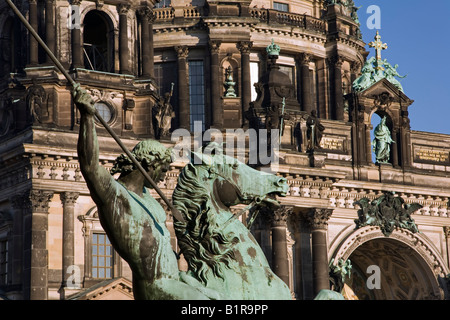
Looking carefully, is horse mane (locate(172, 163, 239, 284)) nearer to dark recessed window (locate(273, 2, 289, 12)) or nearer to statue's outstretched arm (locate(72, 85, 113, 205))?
statue's outstretched arm (locate(72, 85, 113, 205))

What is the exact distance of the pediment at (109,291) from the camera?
141 feet

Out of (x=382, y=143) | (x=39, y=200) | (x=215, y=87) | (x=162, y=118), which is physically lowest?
(x=39, y=200)

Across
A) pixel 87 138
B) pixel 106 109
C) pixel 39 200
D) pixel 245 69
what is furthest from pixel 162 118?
pixel 87 138

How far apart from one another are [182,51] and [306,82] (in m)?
6.71

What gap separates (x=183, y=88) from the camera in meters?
59.8

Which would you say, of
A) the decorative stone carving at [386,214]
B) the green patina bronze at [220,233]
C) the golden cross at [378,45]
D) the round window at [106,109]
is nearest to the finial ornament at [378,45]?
the golden cross at [378,45]

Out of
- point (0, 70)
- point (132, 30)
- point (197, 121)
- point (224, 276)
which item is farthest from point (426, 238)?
point (224, 276)

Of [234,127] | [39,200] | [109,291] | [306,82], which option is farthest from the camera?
[306,82]

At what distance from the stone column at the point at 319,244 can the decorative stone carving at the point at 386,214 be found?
3.26 metres

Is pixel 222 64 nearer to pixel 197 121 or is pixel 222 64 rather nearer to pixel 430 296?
pixel 197 121

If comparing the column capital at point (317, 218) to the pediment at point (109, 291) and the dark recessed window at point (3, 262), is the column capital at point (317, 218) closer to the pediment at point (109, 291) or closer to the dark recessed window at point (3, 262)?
the pediment at point (109, 291)

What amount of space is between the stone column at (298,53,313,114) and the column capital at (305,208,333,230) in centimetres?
1152

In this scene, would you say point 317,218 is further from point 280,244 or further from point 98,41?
point 98,41
